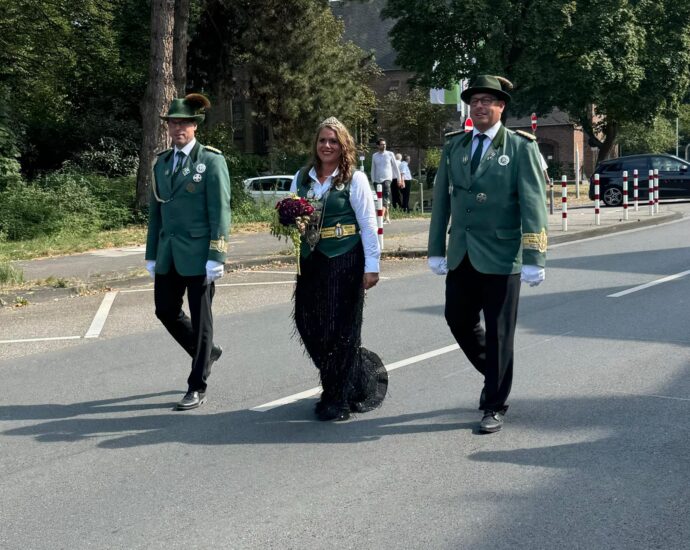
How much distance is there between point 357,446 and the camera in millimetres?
5289

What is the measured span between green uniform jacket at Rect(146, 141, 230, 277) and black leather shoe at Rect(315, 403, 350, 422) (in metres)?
1.14

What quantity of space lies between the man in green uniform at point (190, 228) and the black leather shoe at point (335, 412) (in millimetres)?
900

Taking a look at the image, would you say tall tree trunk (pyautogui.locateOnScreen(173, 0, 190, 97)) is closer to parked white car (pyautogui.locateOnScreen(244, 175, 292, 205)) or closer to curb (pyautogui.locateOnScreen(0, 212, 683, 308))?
parked white car (pyautogui.locateOnScreen(244, 175, 292, 205))

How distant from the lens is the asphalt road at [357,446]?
410 cm

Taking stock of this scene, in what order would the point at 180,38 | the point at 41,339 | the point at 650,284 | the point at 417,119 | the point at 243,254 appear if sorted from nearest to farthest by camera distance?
the point at 41,339 < the point at 650,284 < the point at 243,254 < the point at 180,38 < the point at 417,119

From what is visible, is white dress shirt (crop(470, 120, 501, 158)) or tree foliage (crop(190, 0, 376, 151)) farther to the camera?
tree foliage (crop(190, 0, 376, 151))

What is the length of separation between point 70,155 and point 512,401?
27.5 metres

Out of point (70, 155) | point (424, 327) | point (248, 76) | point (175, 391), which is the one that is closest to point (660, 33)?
point (248, 76)

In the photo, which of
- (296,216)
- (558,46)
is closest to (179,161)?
(296,216)

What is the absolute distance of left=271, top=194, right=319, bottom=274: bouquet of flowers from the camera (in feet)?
18.3

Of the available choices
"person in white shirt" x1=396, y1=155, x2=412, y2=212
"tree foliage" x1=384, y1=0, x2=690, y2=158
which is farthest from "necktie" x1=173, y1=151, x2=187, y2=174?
"tree foliage" x1=384, y1=0, x2=690, y2=158

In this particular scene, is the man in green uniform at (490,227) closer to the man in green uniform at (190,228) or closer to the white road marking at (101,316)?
the man in green uniform at (190,228)

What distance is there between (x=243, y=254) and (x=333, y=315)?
395 inches

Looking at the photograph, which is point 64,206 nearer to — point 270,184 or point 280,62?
point 270,184
